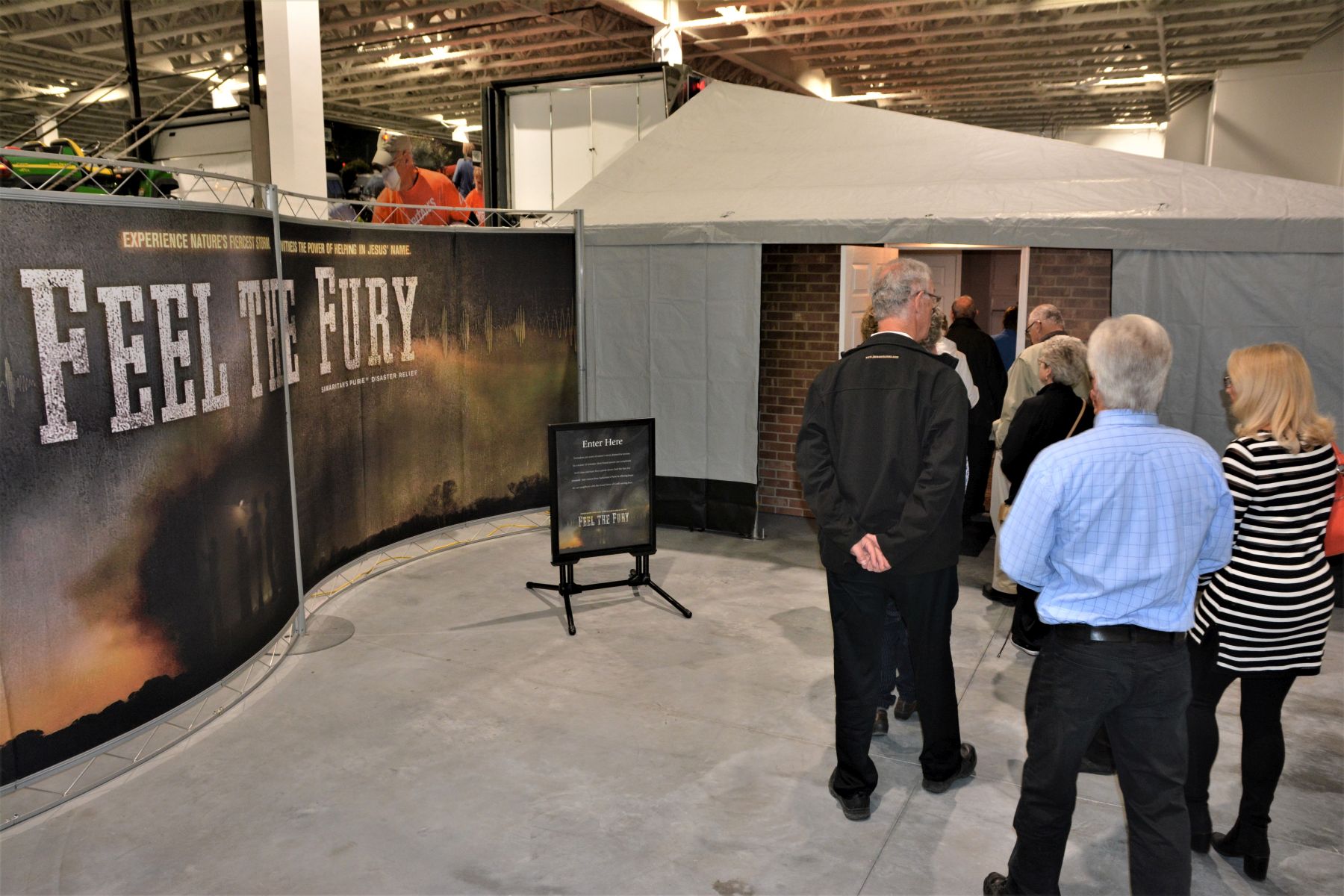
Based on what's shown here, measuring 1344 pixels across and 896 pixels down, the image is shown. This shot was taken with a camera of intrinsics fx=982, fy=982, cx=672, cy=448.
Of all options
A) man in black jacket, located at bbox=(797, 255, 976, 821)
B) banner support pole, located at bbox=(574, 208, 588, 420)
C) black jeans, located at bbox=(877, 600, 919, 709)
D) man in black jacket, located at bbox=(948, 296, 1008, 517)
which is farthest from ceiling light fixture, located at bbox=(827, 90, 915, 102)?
man in black jacket, located at bbox=(797, 255, 976, 821)

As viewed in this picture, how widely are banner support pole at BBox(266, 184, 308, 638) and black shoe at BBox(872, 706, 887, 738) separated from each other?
10.8 feet

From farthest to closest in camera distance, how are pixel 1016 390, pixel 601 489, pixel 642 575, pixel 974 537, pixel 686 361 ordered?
pixel 686 361
pixel 974 537
pixel 642 575
pixel 601 489
pixel 1016 390

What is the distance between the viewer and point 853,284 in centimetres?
797

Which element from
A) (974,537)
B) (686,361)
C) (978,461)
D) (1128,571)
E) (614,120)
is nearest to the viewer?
(1128,571)

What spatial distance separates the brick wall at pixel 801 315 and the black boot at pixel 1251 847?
16.7 ft

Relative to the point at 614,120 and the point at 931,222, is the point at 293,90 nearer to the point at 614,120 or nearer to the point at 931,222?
the point at 614,120

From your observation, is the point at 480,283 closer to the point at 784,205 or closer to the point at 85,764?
the point at 784,205

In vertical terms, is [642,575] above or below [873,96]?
below

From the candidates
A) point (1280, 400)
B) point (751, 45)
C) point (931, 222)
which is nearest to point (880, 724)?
point (1280, 400)

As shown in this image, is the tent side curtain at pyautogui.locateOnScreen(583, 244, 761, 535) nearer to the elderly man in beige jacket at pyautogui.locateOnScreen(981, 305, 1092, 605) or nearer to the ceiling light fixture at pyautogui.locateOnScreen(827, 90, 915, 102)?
the elderly man in beige jacket at pyautogui.locateOnScreen(981, 305, 1092, 605)

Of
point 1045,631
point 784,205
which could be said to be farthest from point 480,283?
point 1045,631

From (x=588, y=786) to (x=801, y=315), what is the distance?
5.28 m

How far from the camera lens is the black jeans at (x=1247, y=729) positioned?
323cm

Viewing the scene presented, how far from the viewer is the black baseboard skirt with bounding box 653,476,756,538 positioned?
7.75 meters
